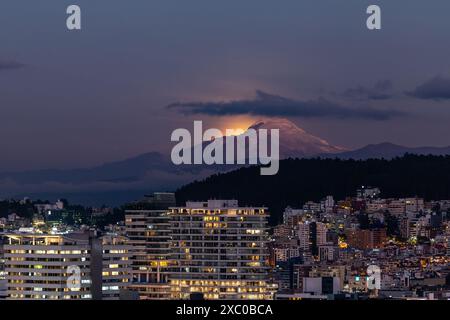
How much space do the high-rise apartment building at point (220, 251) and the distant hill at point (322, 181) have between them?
5.66 feet

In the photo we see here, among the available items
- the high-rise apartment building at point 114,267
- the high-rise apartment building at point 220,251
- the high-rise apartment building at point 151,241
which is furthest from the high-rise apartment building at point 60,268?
the high-rise apartment building at point 220,251

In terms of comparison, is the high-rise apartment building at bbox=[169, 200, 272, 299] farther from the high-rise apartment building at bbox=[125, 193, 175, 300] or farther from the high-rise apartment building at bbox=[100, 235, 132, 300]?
the high-rise apartment building at bbox=[100, 235, 132, 300]

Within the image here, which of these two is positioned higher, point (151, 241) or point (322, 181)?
point (322, 181)

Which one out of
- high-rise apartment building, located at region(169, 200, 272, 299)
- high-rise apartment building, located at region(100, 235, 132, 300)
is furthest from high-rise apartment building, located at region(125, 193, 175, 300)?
high-rise apartment building, located at region(100, 235, 132, 300)

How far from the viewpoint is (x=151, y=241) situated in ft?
109

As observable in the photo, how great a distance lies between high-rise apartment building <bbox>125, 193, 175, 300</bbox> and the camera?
92.5 ft

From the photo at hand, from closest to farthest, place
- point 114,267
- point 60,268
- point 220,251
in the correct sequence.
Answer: point 60,268, point 114,267, point 220,251

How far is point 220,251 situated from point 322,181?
25.4 ft

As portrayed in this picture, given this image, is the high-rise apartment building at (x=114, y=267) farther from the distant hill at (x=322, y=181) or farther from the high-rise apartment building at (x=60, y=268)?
the distant hill at (x=322, y=181)

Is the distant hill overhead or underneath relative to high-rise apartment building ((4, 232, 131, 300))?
overhead

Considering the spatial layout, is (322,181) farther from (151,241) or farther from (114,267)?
(114,267)

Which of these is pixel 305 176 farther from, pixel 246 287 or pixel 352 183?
pixel 246 287

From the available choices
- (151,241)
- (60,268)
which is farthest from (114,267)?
(151,241)

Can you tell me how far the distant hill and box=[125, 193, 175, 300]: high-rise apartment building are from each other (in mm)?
726
